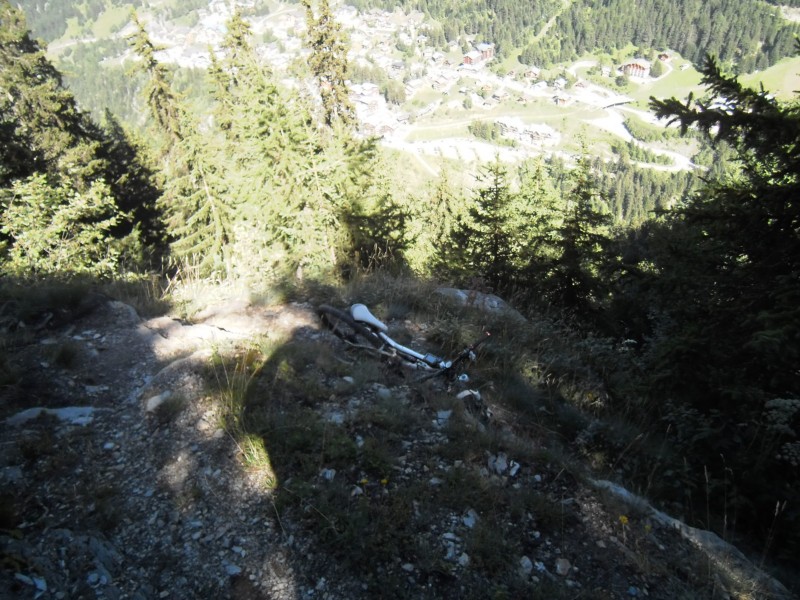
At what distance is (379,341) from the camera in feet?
17.9

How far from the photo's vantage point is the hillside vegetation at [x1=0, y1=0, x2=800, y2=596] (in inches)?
157

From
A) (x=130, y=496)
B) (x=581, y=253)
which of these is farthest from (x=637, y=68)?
(x=130, y=496)

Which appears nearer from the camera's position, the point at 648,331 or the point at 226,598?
the point at 226,598

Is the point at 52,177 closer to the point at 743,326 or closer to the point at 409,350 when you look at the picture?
the point at 409,350

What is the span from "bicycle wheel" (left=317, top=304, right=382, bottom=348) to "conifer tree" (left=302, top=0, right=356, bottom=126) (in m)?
19.2

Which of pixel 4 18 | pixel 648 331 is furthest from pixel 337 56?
pixel 648 331

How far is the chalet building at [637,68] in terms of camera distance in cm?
18175

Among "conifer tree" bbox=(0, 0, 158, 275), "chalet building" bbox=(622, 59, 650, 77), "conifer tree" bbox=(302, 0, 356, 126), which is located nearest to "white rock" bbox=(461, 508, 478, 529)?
"conifer tree" bbox=(0, 0, 158, 275)

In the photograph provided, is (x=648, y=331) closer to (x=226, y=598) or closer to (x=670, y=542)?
(x=670, y=542)

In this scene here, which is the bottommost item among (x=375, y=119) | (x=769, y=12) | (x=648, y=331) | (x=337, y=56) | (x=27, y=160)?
(x=375, y=119)

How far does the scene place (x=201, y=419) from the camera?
3.84 m

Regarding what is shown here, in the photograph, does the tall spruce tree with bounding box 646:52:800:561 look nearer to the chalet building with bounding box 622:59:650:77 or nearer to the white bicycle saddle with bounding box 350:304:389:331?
the white bicycle saddle with bounding box 350:304:389:331

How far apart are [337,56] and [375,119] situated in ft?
529

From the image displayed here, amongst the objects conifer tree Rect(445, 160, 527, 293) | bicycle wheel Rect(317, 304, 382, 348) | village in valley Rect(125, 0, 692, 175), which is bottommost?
village in valley Rect(125, 0, 692, 175)
